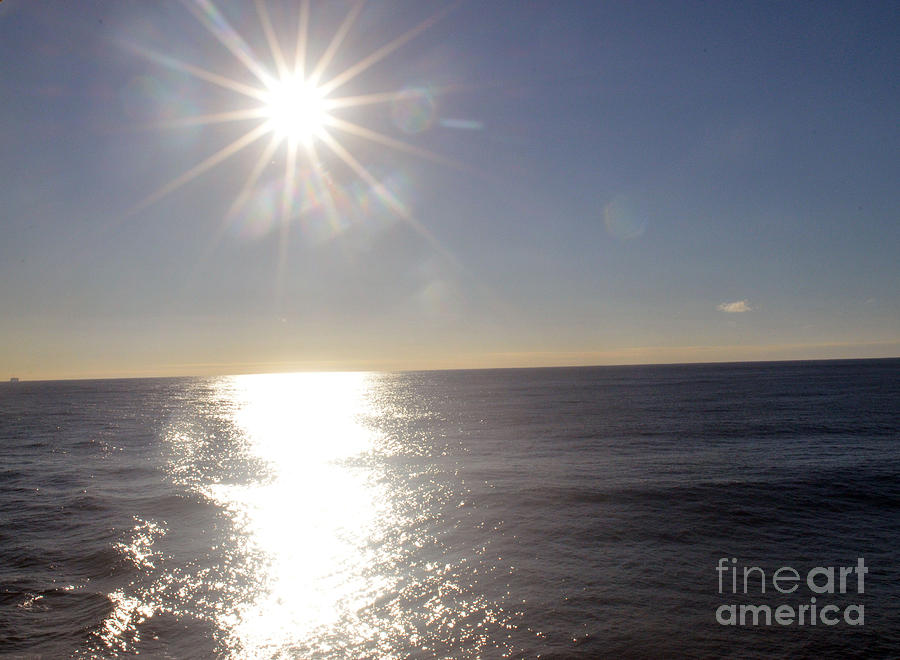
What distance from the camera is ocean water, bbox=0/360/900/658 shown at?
12289 mm

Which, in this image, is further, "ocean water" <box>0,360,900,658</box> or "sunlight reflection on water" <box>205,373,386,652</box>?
"sunlight reflection on water" <box>205,373,386,652</box>

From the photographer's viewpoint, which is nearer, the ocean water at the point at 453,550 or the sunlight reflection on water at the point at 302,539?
the ocean water at the point at 453,550

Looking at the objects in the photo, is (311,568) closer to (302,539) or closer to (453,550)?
(302,539)

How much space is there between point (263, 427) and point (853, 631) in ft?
214

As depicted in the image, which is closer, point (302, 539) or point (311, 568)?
point (311, 568)

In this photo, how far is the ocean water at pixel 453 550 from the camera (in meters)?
12.3

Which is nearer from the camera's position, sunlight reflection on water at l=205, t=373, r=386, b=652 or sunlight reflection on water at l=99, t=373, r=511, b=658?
sunlight reflection on water at l=99, t=373, r=511, b=658

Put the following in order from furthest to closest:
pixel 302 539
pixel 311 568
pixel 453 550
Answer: pixel 302 539, pixel 453 550, pixel 311 568

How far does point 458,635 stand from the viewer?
12258 millimetres

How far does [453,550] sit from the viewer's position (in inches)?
715

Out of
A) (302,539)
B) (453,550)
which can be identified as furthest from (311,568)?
(453,550)

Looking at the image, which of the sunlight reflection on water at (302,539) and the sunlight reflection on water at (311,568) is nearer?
the sunlight reflection on water at (311,568)

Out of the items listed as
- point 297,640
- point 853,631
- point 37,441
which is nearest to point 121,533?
point 297,640

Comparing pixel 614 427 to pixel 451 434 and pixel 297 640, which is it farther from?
pixel 297 640
